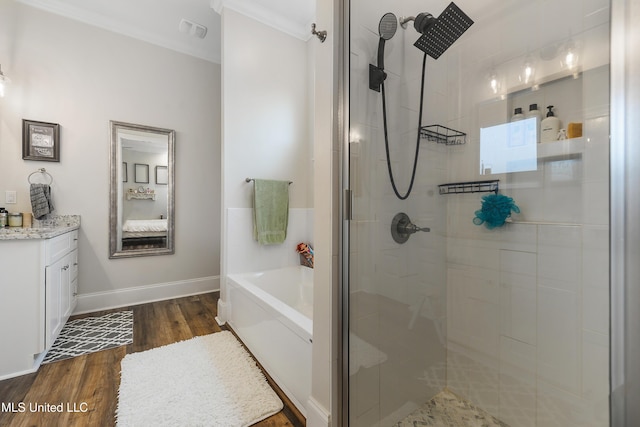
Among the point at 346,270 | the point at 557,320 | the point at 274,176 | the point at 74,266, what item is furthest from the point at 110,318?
the point at 557,320

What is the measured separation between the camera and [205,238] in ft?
10.7

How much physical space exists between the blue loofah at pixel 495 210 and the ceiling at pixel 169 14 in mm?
2373

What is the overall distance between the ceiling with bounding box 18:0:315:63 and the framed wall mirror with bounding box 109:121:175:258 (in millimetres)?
982

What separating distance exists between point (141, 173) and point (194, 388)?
2278 millimetres

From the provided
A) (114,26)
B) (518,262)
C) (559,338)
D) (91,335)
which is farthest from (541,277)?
(114,26)

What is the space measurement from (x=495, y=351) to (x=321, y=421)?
88 cm

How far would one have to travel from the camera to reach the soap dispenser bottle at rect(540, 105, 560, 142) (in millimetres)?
1075

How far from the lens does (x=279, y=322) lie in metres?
1.54

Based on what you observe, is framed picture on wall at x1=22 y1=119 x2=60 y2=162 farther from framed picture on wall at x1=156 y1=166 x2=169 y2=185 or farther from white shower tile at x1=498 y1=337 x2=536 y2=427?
white shower tile at x1=498 y1=337 x2=536 y2=427

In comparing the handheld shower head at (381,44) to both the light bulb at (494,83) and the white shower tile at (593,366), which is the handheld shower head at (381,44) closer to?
the light bulb at (494,83)

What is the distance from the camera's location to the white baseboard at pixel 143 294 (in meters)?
2.63

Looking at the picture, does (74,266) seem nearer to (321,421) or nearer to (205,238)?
(205,238)

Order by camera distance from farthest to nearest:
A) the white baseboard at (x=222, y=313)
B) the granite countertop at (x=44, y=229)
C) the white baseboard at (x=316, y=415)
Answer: the white baseboard at (x=222, y=313) < the granite countertop at (x=44, y=229) < the white baseboard at (x=316, y=415)

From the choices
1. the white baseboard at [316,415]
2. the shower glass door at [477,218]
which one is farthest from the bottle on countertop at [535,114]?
the white baseboard at [316,415]
